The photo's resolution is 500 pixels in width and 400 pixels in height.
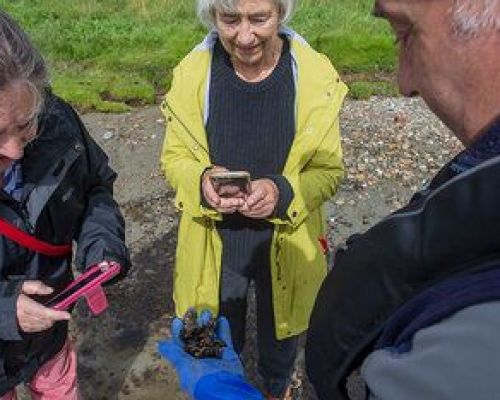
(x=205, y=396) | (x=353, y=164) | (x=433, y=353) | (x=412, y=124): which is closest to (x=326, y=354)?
(x=433, y=353)

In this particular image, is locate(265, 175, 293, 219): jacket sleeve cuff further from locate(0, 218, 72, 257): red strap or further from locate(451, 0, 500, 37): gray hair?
locate(451, 0, 500, 37): gray hair

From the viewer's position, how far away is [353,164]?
6684 millimetres

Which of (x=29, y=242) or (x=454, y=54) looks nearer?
(x=454, y=54)

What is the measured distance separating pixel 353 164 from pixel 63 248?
3.93 metres

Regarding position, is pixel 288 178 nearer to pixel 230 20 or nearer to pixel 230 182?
pixel 230 182

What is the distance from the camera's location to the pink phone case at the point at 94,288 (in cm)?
293

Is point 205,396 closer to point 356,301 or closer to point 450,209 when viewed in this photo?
point 356,301

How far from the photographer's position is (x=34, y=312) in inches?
112

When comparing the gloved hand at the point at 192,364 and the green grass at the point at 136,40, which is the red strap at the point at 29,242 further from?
the green grass at the point at 136,40

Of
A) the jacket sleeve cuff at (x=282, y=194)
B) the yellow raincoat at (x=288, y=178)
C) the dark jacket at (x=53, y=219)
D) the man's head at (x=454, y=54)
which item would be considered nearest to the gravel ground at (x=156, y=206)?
the yellow raincoat at (x=288, y=178)

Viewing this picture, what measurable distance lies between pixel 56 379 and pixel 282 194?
139cm

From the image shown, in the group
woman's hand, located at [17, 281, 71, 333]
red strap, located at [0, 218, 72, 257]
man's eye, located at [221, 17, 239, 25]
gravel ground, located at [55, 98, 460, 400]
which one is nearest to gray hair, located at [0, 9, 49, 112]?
red strap, located at [0, 218, 72, 257]

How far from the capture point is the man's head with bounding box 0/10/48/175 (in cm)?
262

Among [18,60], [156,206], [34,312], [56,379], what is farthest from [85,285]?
[156,206]
